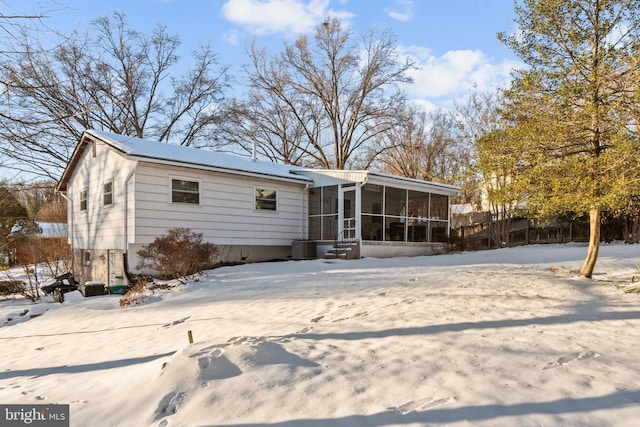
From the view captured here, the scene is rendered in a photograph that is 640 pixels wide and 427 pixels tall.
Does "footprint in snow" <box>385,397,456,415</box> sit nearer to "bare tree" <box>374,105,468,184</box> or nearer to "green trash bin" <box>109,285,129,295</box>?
"green trash bin" <box>109,285,129,295</box>

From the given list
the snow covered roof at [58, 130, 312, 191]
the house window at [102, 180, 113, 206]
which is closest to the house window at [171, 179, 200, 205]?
the snow covered roof at [58, 130, 312, 191]

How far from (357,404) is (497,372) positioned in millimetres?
1423

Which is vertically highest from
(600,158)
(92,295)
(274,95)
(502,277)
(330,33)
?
(330,33)

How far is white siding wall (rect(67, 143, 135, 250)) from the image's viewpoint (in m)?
13.6

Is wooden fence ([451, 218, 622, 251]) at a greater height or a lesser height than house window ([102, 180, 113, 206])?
lesser

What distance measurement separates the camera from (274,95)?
30.5 metres

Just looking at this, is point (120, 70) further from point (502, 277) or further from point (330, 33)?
point (502, 277)

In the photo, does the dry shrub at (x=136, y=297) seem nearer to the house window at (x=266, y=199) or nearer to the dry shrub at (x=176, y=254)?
the dry shrub at (x=176, y=254)

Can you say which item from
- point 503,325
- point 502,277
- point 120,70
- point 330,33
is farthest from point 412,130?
point 503,325

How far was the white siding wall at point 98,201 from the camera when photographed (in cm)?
1359

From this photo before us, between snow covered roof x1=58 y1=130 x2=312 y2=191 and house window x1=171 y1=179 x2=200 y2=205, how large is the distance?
0.71 metres

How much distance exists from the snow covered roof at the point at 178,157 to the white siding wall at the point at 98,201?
46 centimetres

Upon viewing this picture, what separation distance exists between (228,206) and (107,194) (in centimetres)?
422

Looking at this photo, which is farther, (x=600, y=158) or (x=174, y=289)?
(x=174, y=289)
